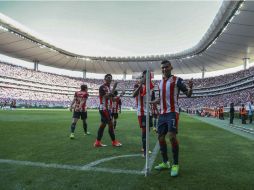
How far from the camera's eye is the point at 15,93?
58906 millimetres

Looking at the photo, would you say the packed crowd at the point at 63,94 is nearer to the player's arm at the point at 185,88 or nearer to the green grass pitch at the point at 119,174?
the green grass pitch at the point at 119,174

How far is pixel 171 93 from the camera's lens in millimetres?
4793

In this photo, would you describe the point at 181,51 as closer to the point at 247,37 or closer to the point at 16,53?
the point at 247,37

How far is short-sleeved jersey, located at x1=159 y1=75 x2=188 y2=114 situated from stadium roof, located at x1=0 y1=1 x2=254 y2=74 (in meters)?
28.0

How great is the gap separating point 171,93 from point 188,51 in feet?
179

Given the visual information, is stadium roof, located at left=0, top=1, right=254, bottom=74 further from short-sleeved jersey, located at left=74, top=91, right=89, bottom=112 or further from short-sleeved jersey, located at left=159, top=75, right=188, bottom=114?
short-sleeved jersey, located at left=159, top=75, right=188, bottom=114

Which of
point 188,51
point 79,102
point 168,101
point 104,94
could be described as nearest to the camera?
point 168,101

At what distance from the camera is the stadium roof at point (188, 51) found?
33812mm

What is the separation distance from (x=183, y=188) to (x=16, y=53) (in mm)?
64247

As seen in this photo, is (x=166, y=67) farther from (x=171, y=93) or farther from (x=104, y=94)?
(x=104, y=94)

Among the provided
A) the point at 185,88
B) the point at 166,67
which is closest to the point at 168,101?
the point at 185,88

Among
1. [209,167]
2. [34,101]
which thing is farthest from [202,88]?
[209,167]

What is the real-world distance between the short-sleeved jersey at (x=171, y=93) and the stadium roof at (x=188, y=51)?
28.0m

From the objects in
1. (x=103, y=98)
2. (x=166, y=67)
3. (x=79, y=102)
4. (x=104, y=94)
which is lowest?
(x=79, y=102)
